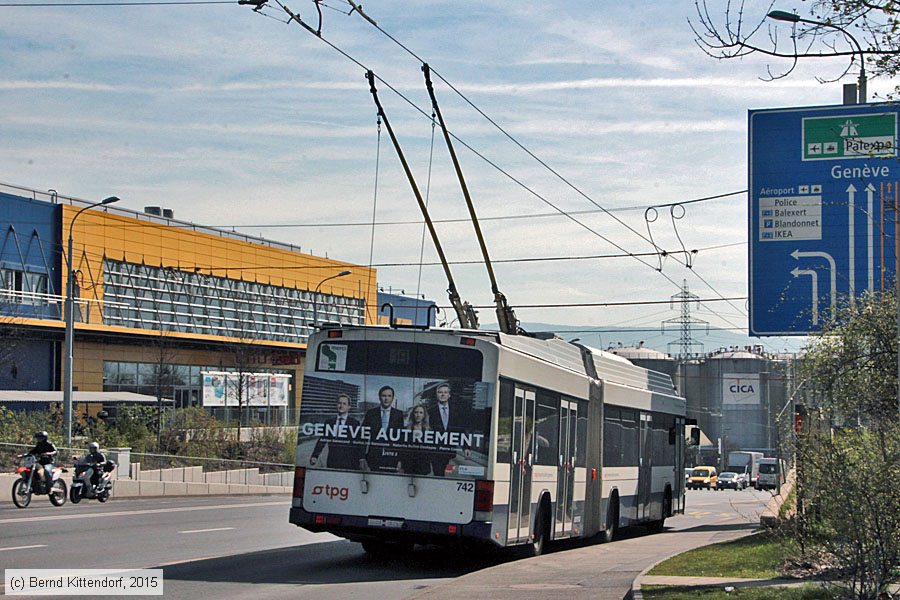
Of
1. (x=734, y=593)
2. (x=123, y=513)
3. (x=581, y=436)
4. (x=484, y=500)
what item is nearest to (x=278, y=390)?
(x=123, y=513)

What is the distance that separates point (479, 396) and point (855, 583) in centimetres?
587

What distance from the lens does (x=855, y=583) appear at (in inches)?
392

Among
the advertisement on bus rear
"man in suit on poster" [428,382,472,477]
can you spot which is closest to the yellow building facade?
the advertisement on bus rear

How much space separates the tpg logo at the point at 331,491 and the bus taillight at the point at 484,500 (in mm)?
1672

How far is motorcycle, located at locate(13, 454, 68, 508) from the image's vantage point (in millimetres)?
25500

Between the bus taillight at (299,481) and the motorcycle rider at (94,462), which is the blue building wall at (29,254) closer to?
the motorcycle rider at (94,462)

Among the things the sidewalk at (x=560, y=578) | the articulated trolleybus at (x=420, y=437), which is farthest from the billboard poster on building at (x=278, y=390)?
the articulated trolleybus at (x=420, y=437)

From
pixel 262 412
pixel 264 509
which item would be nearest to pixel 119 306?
pixel 262 412

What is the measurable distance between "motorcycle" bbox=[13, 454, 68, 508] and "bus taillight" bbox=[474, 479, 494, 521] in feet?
47.2

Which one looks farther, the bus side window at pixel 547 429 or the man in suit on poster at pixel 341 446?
the bus side window at pixel 547 429

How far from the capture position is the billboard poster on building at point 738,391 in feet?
387

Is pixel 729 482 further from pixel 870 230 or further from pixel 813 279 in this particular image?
pixel 870 230

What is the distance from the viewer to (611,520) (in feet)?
71.7

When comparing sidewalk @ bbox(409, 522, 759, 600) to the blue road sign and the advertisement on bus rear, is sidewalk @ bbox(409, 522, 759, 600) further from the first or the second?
the blue road sign
